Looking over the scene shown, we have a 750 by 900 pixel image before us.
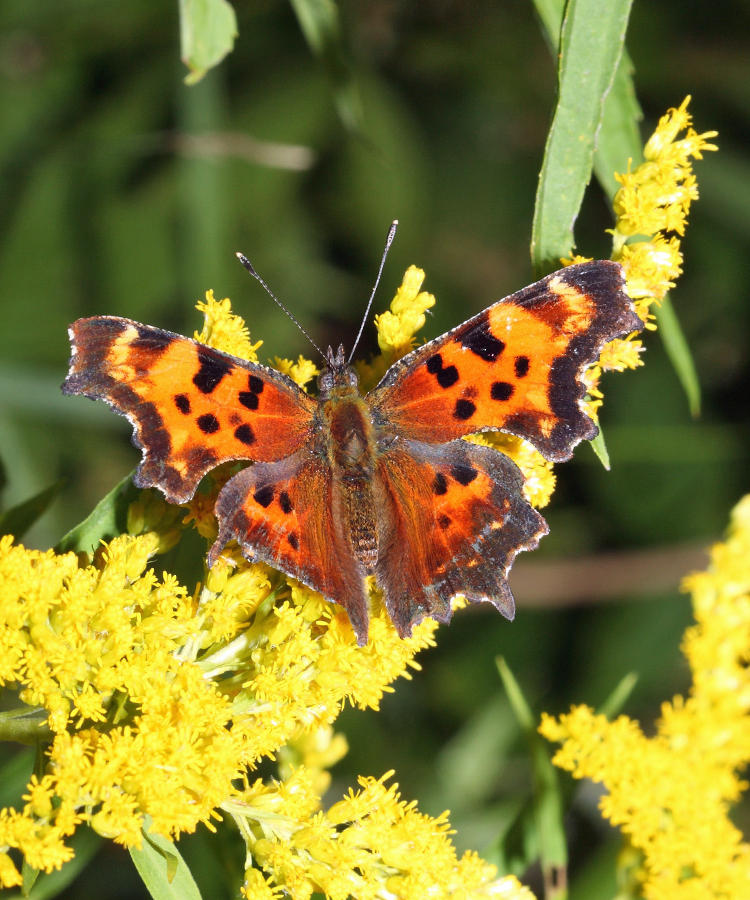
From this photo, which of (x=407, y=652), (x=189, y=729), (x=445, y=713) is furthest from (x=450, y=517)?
(x=445, y=713)

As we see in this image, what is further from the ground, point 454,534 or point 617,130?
point 617,130

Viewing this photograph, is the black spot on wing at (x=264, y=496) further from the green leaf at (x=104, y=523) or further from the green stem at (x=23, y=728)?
the green stem at (x=23, y=728)

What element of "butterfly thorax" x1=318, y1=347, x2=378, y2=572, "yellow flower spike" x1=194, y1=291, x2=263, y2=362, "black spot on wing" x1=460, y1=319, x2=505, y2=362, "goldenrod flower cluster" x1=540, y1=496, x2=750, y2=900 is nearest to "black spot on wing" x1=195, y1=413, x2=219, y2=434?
"yellow flower spike" x1=194, y1=291, x2=263, y2=362

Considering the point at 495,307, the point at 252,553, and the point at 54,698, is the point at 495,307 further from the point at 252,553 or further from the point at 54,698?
the point at 54,698

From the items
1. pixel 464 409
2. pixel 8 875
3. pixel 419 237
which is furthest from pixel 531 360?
pixel 419 237

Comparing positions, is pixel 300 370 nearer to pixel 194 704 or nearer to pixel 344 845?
pixel 194 704

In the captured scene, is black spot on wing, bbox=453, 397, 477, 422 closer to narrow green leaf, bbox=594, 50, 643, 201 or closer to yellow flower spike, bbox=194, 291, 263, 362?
yellow flower spike, bbox=194, 291, 263, 362

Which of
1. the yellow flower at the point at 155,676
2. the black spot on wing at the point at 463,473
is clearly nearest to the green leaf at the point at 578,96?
the black spot on wing at the point at 463,473
